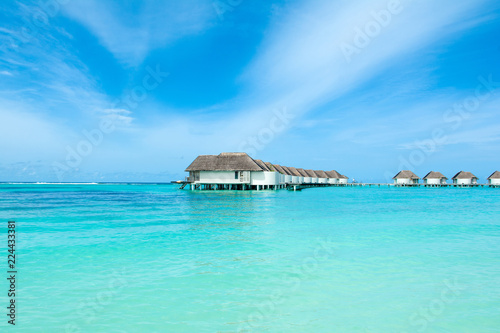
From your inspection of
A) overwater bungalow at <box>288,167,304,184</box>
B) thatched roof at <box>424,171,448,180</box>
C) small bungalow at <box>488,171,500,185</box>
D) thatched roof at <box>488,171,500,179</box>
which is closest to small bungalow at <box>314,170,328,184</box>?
overwater bungalow at <box>288,167,304,184</box>

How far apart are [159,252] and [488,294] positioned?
666cm

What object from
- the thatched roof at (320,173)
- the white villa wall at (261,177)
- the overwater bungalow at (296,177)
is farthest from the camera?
the thatched roof at (320,173)

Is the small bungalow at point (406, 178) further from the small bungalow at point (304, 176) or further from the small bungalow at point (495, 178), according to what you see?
the small bungalow at point (304, 176)

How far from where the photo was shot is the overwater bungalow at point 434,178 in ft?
277

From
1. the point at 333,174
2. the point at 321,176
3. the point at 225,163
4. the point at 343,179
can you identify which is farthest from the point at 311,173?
the point at 225,163

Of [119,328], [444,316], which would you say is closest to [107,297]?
[119,328]

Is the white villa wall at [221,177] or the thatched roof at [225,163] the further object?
the white villa wall at [221,177]

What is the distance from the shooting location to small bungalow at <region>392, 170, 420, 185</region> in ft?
278

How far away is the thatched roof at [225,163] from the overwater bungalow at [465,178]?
6552cm

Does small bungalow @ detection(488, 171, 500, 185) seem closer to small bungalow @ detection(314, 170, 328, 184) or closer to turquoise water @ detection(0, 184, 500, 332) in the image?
small bungalow @ detection(314, 170, 328, 184)

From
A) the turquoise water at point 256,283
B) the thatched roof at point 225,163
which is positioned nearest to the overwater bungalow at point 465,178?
the thatched roof at point 225,163

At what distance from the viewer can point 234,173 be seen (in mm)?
44156

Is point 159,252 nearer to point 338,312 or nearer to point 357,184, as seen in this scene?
point 338,312

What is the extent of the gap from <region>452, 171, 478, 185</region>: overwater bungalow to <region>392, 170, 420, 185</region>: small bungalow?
971 cm
